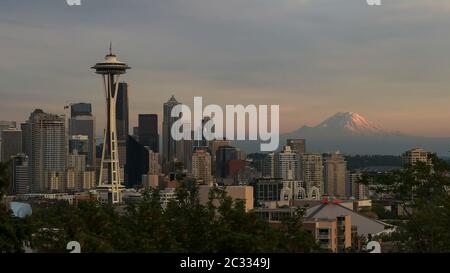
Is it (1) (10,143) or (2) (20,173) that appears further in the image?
(2) (20,173)

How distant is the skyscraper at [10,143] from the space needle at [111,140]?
19.2 inches

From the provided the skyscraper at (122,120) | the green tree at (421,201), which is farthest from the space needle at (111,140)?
the green tree at (421,201)

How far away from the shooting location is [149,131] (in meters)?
3.95

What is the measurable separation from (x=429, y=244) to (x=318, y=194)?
1420 mm

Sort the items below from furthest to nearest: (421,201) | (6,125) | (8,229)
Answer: (421,201)
(8,229)
(6,125)

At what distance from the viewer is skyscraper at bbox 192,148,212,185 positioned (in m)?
4.01

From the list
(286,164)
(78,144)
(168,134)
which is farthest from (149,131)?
(286,164)

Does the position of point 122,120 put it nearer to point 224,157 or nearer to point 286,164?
point 224,157

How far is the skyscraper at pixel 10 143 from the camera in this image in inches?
156

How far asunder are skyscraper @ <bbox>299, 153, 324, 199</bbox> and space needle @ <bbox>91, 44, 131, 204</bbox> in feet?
3.62

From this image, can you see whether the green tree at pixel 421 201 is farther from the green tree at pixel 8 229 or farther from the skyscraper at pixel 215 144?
the green tree at pixel 8 229

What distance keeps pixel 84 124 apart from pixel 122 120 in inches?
8.3

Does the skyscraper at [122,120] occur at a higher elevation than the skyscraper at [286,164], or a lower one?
→ higher
